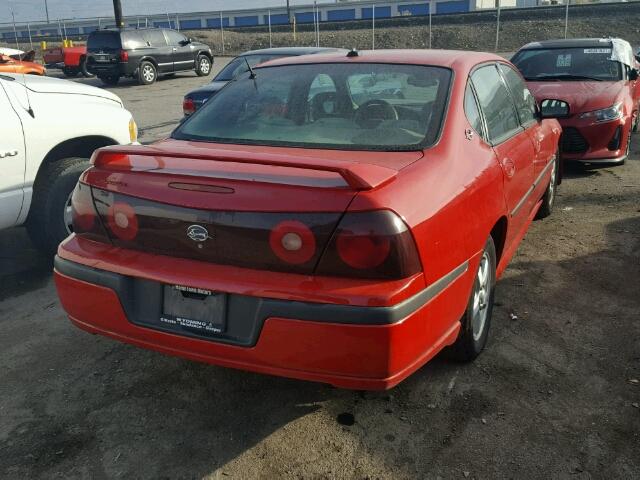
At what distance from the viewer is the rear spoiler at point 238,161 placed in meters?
2.30

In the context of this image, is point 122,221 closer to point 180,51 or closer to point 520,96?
point 520,96

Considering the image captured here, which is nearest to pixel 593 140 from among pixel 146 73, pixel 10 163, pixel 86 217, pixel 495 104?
pixel 495 104

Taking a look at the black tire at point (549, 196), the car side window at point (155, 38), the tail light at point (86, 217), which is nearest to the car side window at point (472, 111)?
the tail light at point (86, 217)

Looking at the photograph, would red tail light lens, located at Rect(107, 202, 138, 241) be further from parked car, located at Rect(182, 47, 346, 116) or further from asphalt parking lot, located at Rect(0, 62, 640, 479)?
parked car, located at Rect(182, 47, 346, 116)

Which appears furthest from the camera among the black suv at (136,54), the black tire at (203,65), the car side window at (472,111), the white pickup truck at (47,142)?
the black tire at (203,65)

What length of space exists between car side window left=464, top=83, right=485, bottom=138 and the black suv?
1886 centimetres

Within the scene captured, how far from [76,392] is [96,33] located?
67.1ft

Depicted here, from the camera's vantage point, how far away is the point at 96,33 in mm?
20984

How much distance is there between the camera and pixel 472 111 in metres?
3.20

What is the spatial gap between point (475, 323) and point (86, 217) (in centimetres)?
195

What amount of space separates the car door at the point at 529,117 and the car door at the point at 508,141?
0.12m

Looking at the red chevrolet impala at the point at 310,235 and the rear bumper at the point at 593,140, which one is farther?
the rear bumper at the point at 593,140

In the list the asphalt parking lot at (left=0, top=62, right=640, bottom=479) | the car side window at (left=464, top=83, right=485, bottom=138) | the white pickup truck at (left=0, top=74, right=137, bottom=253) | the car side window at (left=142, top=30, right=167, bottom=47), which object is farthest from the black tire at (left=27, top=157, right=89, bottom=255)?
the car side window at (left=142, top=30, right=167, bottom=47)

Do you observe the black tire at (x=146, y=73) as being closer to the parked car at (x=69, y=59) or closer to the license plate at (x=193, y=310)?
the parked car at (x=69, y=59)
